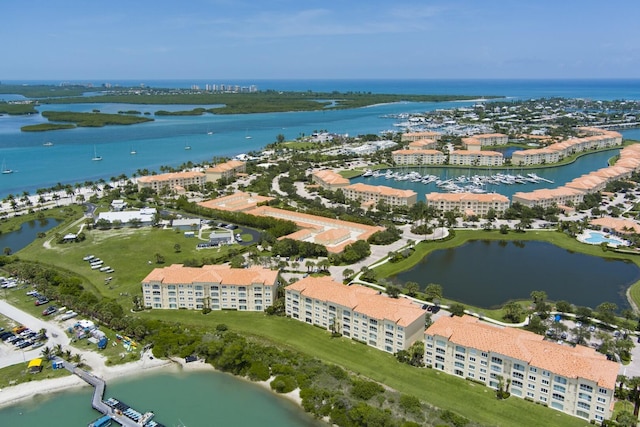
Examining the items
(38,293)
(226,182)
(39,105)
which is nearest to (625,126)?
(226,182)

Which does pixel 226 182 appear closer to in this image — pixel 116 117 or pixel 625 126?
pixel 116 117

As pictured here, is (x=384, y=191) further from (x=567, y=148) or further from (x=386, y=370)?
(x=567, y=148)

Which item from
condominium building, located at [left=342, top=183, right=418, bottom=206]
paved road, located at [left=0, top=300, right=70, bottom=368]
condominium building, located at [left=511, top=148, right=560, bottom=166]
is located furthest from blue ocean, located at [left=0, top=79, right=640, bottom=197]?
condominium building, located at [left=511, top=148, right=560, bottom=166]

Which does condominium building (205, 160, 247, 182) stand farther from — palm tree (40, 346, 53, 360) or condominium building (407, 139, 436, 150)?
palm tree (40, 346, 53, 360)

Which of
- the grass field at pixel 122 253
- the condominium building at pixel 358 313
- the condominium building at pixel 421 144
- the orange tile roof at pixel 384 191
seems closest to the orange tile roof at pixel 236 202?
the grass field at pixel 122 253

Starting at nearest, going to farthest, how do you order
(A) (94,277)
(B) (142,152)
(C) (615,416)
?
(C) (615,416), (A) (94,277), (B) (142,152)

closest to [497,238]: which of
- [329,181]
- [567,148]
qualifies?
[329,181]

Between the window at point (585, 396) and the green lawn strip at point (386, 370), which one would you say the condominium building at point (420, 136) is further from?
the window at point (585, 396)
